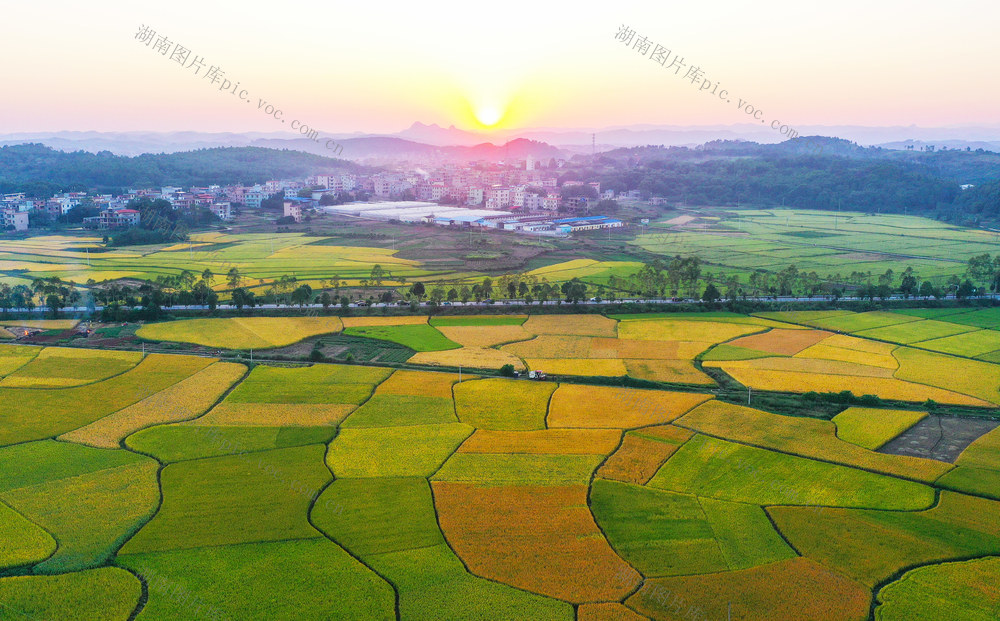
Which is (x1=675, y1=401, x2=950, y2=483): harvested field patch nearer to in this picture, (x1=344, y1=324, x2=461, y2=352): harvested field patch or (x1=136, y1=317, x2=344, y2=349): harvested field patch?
(x1=344, y1=324, x2=461, y2=352): harvested field patch

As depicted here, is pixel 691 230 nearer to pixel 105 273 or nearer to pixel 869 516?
pixel 105 273

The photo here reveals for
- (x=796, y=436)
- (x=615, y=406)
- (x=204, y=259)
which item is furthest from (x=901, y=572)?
(x=204, y=259)

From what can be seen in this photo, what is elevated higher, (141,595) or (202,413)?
(202,413)

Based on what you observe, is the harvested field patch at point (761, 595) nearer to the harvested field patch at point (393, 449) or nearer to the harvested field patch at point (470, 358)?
the harvested field patch at point (393, 449)

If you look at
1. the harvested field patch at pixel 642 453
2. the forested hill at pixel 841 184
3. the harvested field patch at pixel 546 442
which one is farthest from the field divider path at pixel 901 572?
the forested hill at pixel 841 184

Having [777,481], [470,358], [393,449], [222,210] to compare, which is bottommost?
[777,481]

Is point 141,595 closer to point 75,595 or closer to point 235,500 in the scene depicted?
point 75,595
